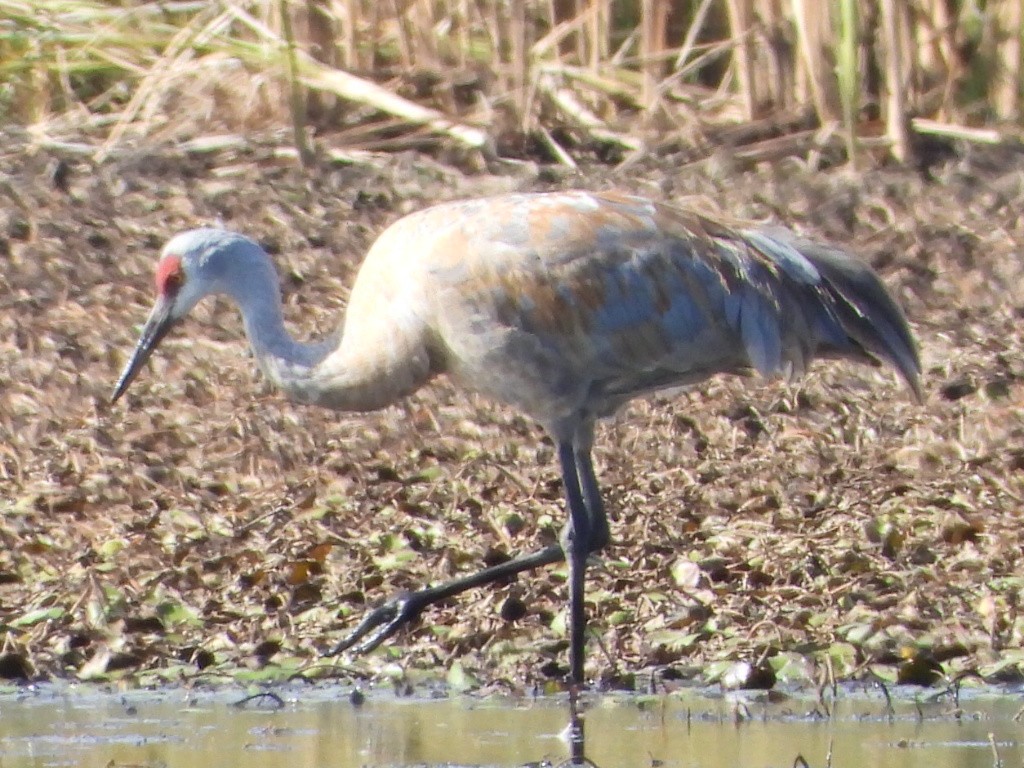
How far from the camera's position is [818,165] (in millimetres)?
9648

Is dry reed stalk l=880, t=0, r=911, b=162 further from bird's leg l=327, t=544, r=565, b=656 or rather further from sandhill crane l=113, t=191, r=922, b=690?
bird's leg l=327, t=544, r=565, b=656

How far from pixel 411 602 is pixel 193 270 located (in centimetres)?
117

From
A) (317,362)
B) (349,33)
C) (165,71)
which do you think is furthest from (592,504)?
(165,71)

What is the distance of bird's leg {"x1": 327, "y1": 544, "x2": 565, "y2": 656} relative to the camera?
5844 millimetres

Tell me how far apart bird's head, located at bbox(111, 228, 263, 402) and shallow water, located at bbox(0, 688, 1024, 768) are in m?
1.24

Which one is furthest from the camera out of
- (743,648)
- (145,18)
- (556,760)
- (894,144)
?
(145,18)

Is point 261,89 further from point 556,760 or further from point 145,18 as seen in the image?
point 556,760

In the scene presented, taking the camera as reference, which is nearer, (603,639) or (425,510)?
(603,639)

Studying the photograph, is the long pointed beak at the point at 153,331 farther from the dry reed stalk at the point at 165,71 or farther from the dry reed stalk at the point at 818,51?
the dry reed stalk at the point at 818,51

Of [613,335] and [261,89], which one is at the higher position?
[261,89]

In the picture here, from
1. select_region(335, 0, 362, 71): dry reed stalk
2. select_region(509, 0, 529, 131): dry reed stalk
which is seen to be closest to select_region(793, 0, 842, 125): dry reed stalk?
select_region(509, 0, 529, 131): dry reed stalk

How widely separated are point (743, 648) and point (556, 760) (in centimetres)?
106

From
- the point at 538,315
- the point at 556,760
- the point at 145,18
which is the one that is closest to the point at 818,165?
the point at 145,18

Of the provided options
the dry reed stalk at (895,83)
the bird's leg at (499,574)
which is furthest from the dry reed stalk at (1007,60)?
the bird's leg at (499,574)
